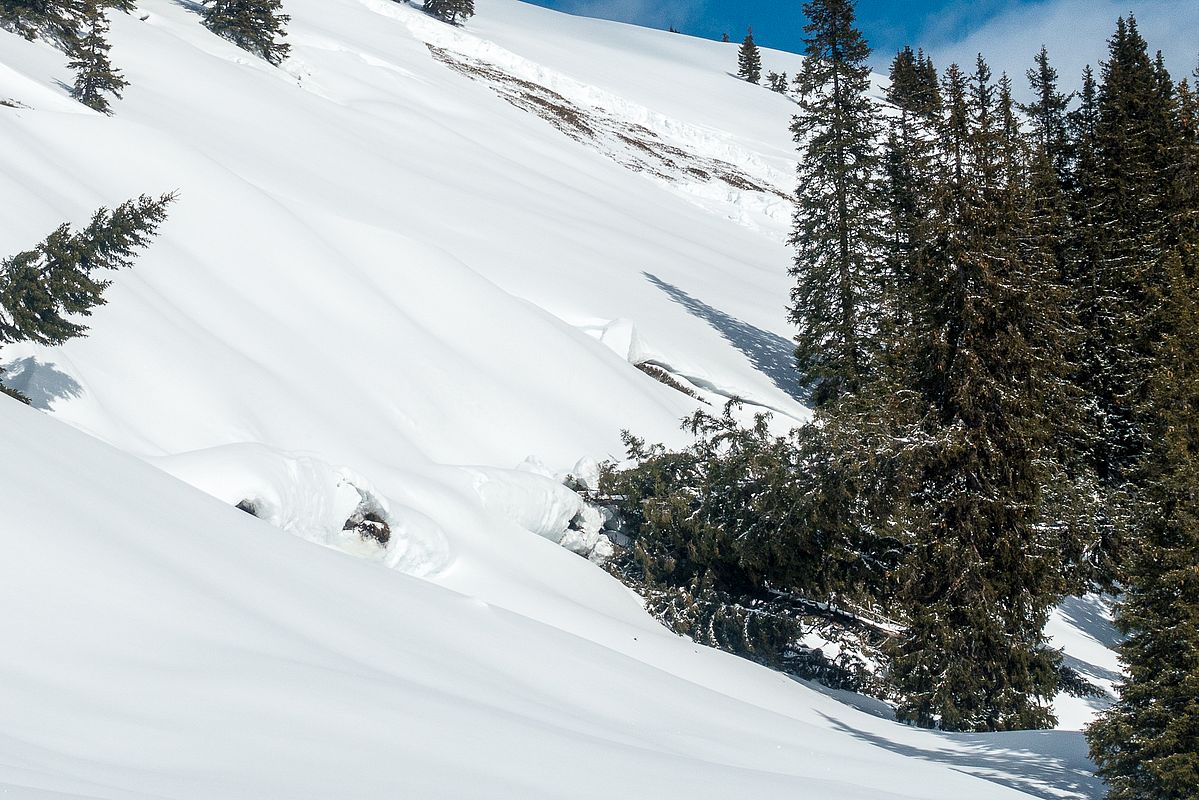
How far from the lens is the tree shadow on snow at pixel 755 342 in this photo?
2530 cm

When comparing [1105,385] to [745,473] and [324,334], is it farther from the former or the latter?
[324,334]

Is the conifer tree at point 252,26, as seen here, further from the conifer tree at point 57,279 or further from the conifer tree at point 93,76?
the conifer tree at point 57,279

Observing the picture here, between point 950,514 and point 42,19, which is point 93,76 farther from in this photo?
point 950,514

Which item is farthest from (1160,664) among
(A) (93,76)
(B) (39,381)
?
(A) (93,76)

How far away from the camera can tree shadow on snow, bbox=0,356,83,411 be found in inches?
381

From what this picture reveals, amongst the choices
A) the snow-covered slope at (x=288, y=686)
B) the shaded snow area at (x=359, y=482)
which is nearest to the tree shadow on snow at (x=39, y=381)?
the shaded snow area at (x=359, y=482)

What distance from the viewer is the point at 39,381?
9.91 metres

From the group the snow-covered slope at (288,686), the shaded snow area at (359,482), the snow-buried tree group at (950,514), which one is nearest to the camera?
the snow-covered slope at (288,686)

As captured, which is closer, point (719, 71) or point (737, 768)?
point (737, 768)

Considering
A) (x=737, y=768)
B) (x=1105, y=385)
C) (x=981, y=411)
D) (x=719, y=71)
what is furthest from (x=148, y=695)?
(x=719, y=71)

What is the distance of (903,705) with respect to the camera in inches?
463

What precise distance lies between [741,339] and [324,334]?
47.6 feet

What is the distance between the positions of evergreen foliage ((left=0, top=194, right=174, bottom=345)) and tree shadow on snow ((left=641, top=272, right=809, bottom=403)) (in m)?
18.1

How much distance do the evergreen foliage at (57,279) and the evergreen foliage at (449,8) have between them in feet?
225
